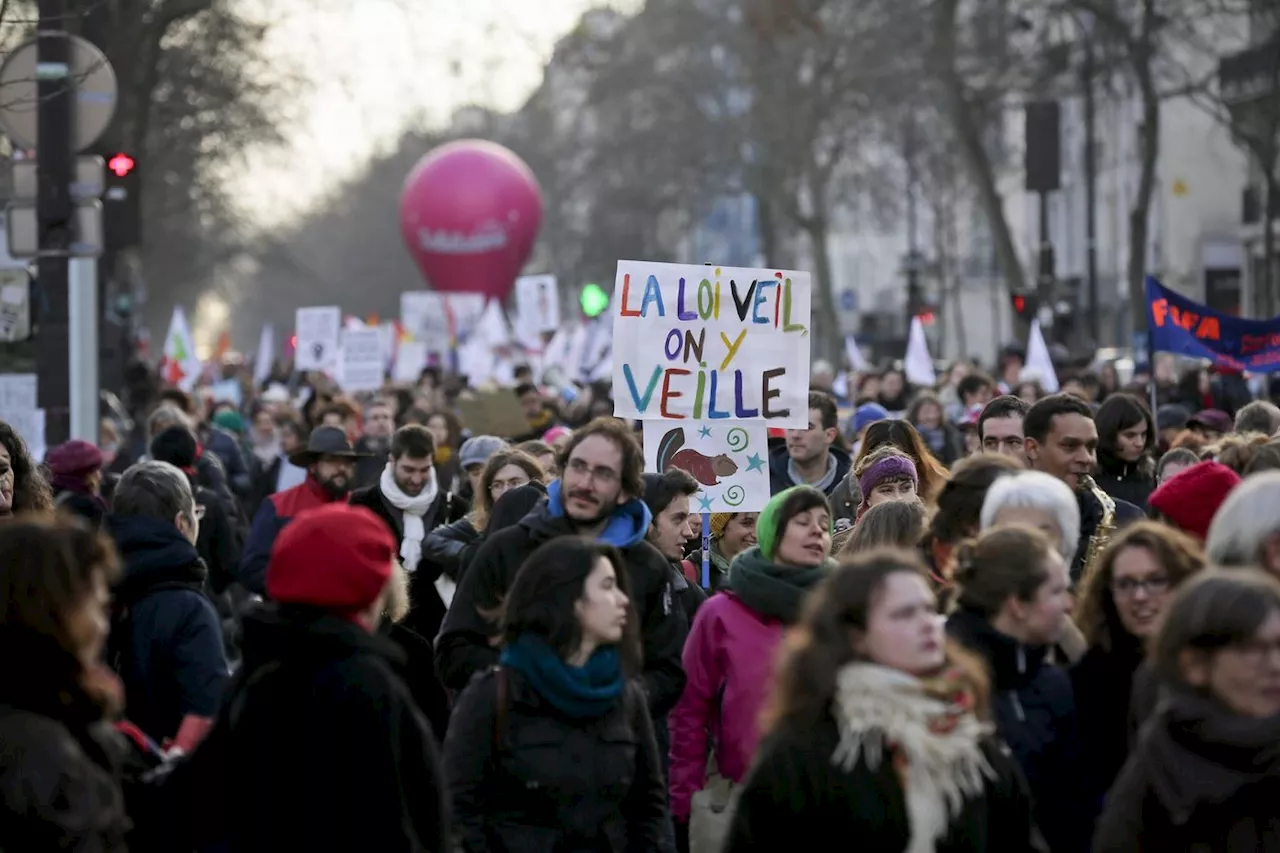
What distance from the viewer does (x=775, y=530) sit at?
693 cm

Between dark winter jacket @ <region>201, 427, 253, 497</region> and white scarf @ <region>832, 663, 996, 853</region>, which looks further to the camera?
dark winter jacket @ <region>201, 427, 253, 497</region>

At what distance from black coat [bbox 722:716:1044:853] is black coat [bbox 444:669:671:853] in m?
1.00

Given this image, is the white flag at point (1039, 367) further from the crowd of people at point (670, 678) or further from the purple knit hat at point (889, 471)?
the crowd of people at point (670, 678)

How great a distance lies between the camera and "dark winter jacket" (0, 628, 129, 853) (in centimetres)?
478

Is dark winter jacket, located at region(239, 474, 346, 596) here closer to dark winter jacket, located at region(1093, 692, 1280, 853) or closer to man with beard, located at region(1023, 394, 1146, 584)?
man with beard, located at region(1023, 394, 1146, 584)

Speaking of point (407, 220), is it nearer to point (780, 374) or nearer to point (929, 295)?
point (929, 295)

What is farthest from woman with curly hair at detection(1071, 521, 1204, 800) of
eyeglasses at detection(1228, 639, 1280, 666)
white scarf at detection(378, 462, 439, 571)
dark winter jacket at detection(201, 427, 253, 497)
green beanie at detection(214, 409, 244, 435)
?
green beanie at detection(214, 409, 244, 435)

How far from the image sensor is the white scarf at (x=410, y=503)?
1061 cm

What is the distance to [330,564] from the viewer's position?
17.0 feet

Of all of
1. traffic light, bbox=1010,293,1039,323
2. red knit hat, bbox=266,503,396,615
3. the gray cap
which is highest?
traffic light, bbox=1010,293,1039,323

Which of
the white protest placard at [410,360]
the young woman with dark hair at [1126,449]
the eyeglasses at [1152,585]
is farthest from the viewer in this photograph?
the white protest placard at [410,360]

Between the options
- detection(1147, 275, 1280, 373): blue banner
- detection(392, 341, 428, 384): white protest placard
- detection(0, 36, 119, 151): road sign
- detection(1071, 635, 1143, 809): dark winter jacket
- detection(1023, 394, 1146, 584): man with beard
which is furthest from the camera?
detection(392, 341, 428, 384): white protest placard

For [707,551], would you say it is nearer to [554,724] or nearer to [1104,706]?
[554,724]

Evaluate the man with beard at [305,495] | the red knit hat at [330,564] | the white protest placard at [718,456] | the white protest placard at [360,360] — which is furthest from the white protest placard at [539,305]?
the red knit hat at [330,564]
